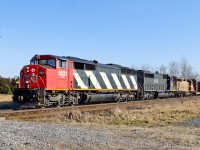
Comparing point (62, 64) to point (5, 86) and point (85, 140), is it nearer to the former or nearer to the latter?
point (85, 140)

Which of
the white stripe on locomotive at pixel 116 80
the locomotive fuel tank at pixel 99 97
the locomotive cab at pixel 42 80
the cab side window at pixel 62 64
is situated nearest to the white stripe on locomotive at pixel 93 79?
the locomotive fuel tank at pixel 99 97

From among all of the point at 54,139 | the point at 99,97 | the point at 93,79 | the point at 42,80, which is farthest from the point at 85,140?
the point at 99,97

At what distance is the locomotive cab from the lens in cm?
2045

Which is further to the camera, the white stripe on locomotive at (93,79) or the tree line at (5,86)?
the tree line at (5,86)

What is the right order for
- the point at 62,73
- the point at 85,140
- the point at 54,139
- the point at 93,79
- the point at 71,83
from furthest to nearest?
the point at 93,79 → the point at 71,83 → the point at 62,73 → the point at 85,140 → the point at 54,139

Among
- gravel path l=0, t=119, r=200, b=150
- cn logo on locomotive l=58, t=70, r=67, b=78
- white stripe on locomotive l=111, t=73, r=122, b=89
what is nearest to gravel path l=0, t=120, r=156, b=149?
gravel path l=0, t=119, r=200, b=150

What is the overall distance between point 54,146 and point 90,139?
→ 1730 mm

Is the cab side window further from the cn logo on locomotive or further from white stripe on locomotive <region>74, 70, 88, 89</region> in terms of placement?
white stripe on locomotive <region>74, 70, 88, 89</region>

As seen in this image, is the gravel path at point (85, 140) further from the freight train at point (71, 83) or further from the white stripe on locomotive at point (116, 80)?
the white stripe on locomotive at point (116, 80)

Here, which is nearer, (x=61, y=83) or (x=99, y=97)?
(x=61, y=83)

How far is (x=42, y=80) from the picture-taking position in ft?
69.5

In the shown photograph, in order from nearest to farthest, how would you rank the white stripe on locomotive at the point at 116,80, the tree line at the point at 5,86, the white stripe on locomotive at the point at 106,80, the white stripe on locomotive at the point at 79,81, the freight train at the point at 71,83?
the freight train at the point at 71,83
the white stripe on locomotive at the point at 79,81
the white stripe on locomotive at the point at 106,80
the white stripe on locomotive at the point at 116,80
the tree line at the point at 5,86

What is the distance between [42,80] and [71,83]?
3154 mm

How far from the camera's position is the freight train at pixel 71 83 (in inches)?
822
